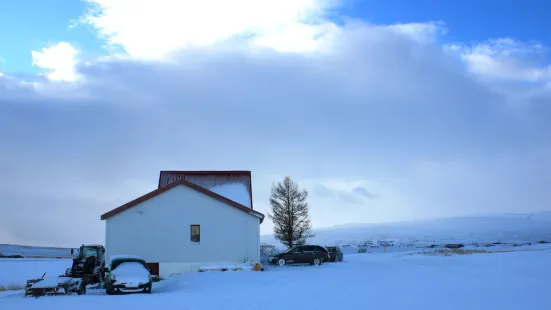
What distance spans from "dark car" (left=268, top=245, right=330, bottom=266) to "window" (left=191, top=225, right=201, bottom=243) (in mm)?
8208

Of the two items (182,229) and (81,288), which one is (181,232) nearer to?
(182,229)

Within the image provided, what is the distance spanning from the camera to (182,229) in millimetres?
31672

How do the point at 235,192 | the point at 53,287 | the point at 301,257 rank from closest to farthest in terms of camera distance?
the point at 53,287, the point at 301,257, the point at 235,192

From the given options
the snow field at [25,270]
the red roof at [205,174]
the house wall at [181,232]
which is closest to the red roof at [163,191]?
the house wall at [181,232]

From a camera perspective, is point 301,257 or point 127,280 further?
point 301,257

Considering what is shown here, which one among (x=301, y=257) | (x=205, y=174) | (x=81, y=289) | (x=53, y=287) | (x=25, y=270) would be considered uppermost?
(x=205, y=174)

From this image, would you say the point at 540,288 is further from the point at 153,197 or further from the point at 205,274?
the point at 153,197

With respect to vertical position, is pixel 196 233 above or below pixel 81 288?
above

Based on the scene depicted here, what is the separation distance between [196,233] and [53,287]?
468 inches

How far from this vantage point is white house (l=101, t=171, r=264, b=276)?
31.2 m

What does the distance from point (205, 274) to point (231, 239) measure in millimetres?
4834

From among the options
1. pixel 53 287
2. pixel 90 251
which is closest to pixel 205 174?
pixel 90 251

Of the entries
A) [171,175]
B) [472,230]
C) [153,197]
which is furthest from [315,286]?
[472,230]

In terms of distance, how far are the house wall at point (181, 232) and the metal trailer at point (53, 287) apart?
9.13 m
